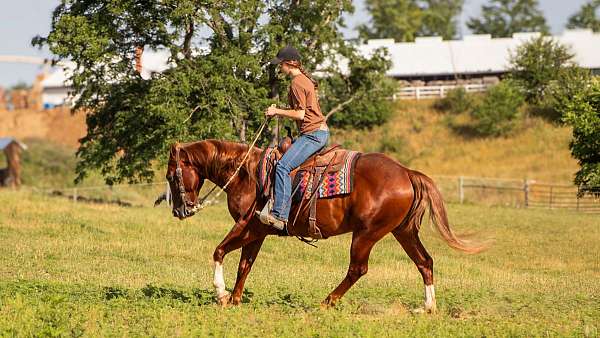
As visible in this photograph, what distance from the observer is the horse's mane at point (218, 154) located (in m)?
12.7

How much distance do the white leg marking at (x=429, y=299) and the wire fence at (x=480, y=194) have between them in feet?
98.5

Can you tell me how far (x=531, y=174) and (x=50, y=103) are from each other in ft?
172

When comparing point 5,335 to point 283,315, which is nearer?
point 5,335

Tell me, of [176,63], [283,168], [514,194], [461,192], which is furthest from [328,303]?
[514,194]

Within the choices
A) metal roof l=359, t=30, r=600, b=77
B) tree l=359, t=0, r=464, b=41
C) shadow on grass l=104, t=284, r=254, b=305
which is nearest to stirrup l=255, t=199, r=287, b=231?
shadow on grass l=104, t=284, r=254, b=305

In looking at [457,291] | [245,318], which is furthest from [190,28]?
[245,318]

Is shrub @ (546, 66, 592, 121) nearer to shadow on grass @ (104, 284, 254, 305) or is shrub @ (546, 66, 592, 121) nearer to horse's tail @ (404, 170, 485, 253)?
horse's tail @ (404, 170, 485, 253)

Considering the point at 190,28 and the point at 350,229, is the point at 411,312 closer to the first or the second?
the point at 350,229

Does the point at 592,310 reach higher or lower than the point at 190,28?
lower

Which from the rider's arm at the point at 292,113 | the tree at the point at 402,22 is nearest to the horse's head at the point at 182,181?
the rider's arm at the point at 292,113

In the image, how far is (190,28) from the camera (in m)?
35.3

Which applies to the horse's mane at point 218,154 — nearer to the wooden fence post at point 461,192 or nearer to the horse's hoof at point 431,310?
the horse's hoof at point 431,310

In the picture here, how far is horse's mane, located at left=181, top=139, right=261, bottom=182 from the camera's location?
12.7 m

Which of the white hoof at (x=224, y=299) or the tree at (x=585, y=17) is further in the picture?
the tree at (x=585, y=17)
